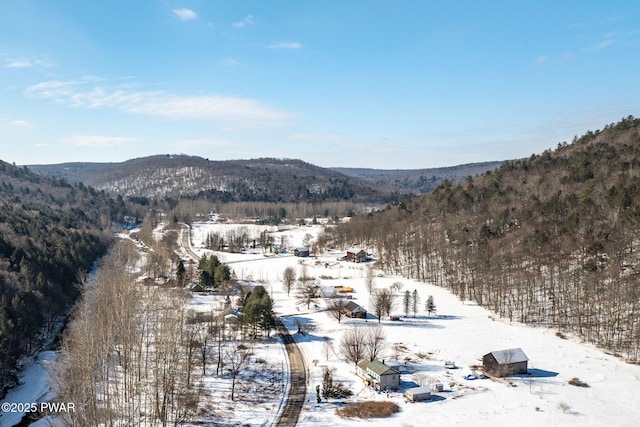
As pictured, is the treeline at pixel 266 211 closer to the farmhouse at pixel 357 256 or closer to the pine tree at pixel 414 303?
the farmhouse at pixel 357 256

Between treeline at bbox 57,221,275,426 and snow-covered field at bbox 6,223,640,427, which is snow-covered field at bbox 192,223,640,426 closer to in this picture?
snow-covered field at bbox 6,223,640,427

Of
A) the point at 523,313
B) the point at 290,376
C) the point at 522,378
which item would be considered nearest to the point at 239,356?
the point at 290,376

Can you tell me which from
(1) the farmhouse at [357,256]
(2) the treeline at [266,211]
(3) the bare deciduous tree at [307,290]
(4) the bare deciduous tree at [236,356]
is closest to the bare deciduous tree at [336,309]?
(3) the bare deciduous tree at [307,290]

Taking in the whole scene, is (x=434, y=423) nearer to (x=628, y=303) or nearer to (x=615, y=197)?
(x=628, y=303)

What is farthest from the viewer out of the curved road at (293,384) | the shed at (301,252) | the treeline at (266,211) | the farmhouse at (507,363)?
the treeline at (266,211)

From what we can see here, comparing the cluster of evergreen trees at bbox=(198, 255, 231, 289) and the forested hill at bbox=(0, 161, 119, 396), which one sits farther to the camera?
the cluster of evergreen trees at bbox=(198, 255, 231, 289)

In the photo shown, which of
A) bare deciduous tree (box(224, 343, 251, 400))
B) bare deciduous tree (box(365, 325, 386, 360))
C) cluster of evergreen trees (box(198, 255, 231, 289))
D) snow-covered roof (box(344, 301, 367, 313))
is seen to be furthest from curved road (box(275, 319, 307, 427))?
cluster of evergreen trees (box(198, 255, 231, 289))
